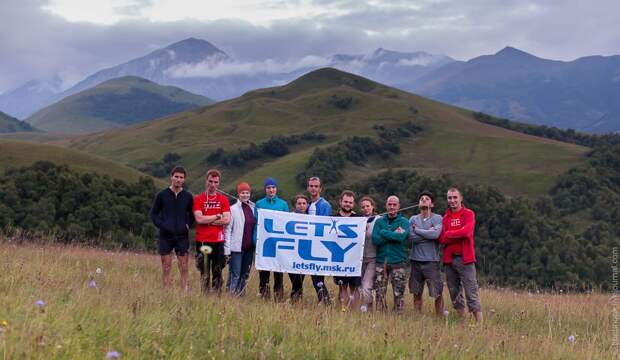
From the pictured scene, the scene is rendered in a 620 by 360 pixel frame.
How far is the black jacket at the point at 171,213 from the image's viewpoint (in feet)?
29.4

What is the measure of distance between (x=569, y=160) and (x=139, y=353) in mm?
115596

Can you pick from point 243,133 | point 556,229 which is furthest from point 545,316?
point 243,133

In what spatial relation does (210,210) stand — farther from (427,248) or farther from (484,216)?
(484,216)

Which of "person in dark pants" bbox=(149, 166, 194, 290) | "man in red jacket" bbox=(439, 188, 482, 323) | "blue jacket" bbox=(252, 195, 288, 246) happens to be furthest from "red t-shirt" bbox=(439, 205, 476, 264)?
"person in dark pants" bbox=(149, 166, 194, 290)

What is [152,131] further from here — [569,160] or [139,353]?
[139,353]

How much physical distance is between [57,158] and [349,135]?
7414 centimetres

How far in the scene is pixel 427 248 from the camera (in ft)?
30.6

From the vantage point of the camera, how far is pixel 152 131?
167 m

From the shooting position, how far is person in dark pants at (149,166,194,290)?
8.95 metres

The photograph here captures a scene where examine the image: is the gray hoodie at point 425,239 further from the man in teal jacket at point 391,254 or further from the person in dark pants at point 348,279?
the person in dark pants at point 348,279

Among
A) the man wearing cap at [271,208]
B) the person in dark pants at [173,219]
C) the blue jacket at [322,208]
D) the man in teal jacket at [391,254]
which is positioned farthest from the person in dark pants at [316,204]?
the person in dark pants at [173,219]

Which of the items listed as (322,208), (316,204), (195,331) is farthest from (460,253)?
(195,331)

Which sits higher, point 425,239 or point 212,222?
point 212,222

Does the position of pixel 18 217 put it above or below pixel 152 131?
below
